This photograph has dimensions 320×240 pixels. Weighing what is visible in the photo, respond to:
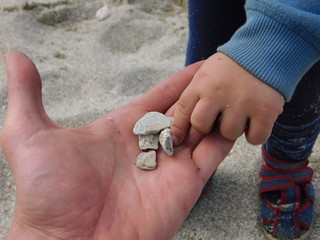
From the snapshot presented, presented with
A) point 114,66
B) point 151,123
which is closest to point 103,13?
point 114,66

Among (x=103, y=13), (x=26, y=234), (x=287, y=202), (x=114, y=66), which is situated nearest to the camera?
(x=26, y=234)

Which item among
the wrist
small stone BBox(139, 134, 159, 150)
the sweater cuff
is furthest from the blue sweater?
the wrist

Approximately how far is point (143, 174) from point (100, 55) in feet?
3.84

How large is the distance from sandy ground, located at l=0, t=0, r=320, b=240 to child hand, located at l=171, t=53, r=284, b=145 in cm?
47

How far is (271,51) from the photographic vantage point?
3.32 feet

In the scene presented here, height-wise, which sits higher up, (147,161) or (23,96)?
(23,96)

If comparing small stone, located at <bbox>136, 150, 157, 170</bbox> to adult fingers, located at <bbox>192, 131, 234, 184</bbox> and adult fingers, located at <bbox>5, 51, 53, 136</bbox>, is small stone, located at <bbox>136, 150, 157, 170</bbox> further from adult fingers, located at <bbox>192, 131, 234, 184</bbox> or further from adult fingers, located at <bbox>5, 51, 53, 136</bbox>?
adult fingers, located at <bbox>5, 51, 53, 136</bbox>

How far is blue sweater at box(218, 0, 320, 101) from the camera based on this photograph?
993 millimetres

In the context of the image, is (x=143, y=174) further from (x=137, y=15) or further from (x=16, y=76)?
(x=137, y=15)

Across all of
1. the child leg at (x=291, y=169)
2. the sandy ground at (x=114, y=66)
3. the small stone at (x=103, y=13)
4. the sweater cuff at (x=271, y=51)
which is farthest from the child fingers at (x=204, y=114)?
the small stone at (x=103, y=13)

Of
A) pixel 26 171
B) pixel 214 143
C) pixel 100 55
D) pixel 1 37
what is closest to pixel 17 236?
pixel 26 171

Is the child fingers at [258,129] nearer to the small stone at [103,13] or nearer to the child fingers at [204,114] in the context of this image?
the child fingers at [204,114]

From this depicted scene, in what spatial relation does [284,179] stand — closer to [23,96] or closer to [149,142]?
[149,142]

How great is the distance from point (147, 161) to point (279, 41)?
0.47 meters
